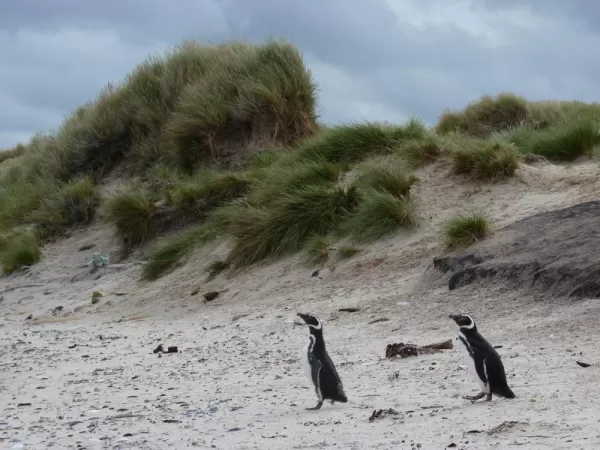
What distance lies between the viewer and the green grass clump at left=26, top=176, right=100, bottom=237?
15336 mm

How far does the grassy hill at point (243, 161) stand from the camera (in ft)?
37.0

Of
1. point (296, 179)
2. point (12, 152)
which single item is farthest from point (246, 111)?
point (12, 152)

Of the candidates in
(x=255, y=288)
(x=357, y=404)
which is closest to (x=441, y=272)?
(x=255, y=288)

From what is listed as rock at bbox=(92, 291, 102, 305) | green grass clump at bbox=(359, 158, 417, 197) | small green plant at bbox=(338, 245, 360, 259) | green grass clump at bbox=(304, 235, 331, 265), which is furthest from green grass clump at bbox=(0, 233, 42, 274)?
small green plant at bbox=(338, 245, 360, 259)

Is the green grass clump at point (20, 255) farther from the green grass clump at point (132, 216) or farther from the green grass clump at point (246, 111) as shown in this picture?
the green grass clump at point (246, 111)

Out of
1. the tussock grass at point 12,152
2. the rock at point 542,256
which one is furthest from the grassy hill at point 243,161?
the tussock grass at point 12,152

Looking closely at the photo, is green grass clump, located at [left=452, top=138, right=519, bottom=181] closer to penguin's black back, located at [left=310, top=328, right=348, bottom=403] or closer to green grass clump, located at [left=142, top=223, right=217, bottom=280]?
green grass clump, located at [left=142, top=223, right=217, bottom=280]

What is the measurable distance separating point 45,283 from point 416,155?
5588mm

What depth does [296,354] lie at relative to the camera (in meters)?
7.41

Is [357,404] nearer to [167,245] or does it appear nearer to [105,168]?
[167,245]

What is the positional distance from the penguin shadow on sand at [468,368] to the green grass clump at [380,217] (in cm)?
491

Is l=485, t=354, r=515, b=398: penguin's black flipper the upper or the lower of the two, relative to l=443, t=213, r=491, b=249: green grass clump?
lower

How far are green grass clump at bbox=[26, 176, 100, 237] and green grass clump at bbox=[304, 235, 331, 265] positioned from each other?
5.63 m

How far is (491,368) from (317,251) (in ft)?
18.8
